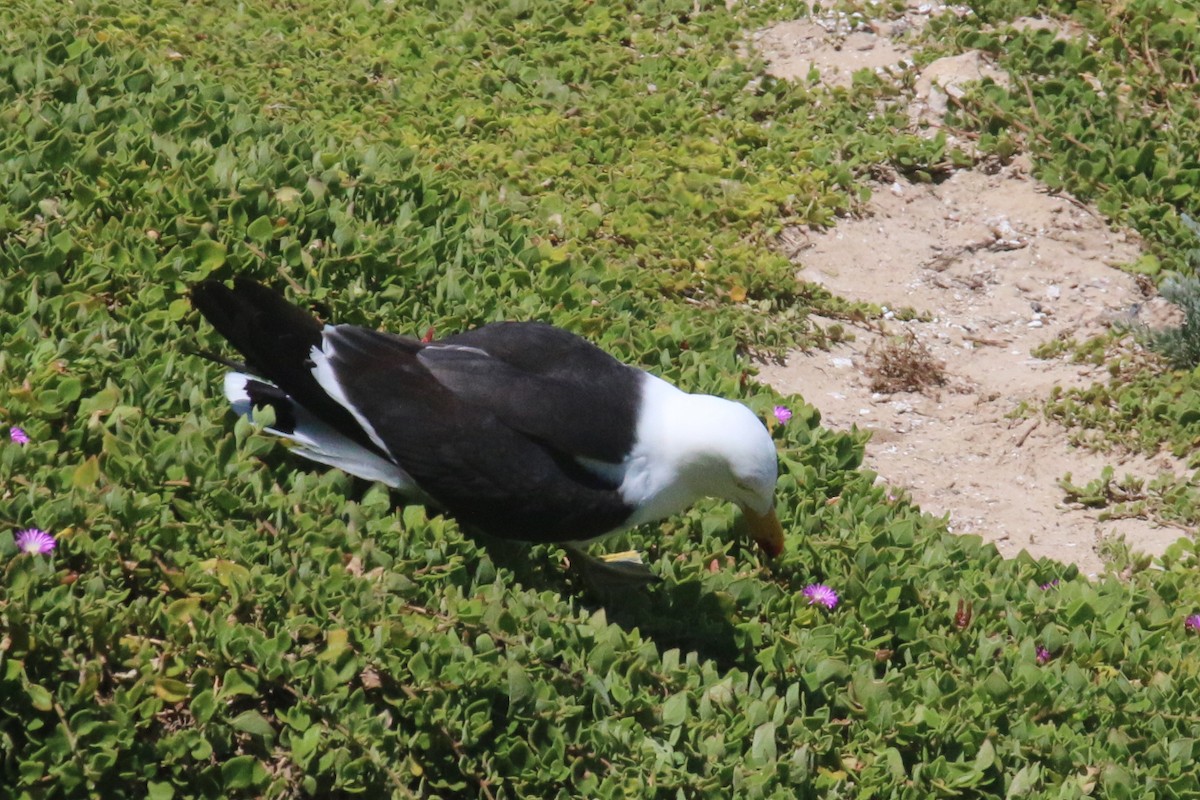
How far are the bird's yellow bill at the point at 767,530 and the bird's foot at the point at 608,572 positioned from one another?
339mm

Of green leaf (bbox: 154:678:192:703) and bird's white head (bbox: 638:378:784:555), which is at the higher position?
green leaf (bbox: 154:678:192:703)

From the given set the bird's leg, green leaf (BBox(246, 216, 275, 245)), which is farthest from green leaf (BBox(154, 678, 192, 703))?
green leaf (BBox(246, 216, 275, 245))

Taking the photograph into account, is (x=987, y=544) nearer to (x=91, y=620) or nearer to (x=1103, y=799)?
(x=1103, y=799)

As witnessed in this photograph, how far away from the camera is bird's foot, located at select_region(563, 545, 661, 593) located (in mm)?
4492

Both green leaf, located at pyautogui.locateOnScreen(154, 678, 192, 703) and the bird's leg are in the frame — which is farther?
the bird's leg

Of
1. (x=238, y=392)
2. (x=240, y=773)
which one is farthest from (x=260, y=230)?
(x=240, y=773)

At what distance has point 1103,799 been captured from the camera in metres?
3.94

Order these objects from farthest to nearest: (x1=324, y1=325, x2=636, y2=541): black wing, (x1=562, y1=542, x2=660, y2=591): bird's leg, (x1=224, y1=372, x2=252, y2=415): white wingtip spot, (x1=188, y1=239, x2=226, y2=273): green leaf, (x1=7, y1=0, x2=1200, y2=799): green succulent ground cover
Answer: (x1=188, y1=239, x2=226, y2=273): green leaf
(x1=562, y1=542, x2=660, y2=591): bird's leg
(x1=224, y1=372, x2=252, y2=415): white wingtip spot
(x1=324, y1=325, x2=636, y2=541): black wing
(x1=7, y1=0, x2=1200, y2=799): green succulent ground cover

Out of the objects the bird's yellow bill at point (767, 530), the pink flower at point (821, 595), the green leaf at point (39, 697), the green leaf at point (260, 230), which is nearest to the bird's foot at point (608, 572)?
the bird's yellow bill at point (767, 530)

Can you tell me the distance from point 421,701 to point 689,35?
5.51 meters

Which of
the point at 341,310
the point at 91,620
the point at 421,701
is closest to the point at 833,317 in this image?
the point at 341,310

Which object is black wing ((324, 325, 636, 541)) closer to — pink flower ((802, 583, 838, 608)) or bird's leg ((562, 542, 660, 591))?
bird's leg ((562, 542, 660, 591))

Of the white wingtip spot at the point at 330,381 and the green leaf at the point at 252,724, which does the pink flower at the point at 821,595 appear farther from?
the green leaf at the point at 252,724

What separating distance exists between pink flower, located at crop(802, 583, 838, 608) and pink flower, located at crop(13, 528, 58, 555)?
225 centimetres
